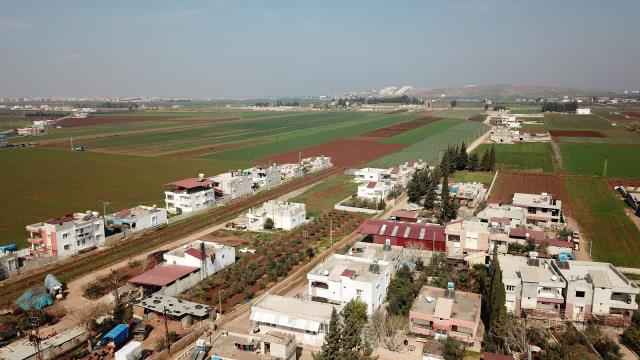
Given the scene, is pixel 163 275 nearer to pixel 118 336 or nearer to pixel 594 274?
pixel 118 336

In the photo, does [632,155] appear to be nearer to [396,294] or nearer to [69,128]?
[396,294]

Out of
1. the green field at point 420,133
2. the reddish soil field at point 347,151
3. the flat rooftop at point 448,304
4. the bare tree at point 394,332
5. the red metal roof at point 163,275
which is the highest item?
the green field at point 420,133

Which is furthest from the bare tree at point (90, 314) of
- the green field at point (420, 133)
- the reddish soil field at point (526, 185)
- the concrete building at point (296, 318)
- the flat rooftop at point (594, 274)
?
the green field at point (420, 133)

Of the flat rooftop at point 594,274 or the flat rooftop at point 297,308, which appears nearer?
the flat rooftop at point 297,308

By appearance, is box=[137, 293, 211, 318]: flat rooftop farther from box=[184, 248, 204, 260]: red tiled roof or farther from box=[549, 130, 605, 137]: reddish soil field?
box=[549, 130, 605, 137]: reddish soil field

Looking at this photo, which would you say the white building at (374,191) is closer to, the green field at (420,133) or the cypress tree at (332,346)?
the cypress tree at (332,346)

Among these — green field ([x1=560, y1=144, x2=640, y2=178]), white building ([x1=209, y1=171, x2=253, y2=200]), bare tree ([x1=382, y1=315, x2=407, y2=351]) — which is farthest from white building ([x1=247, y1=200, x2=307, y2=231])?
green field ([x1=560, y1=144, x2=640, y2=178])
